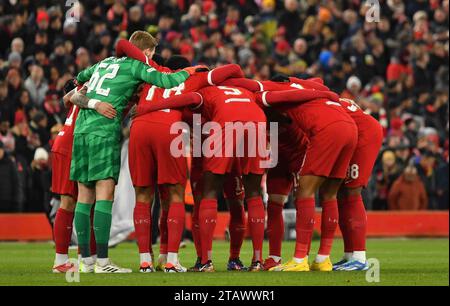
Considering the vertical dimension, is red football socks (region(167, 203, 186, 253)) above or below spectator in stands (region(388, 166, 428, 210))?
above

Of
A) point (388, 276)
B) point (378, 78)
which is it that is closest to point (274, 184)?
point (388, 276)

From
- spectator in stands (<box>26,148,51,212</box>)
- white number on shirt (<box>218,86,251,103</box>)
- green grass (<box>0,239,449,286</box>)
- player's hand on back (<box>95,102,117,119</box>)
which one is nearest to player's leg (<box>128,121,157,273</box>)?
player's hand on back (<box>95,102,117,119</box>)

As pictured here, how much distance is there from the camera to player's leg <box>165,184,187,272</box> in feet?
43.5

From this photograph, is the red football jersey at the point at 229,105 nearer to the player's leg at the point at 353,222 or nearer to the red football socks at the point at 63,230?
the player's leg at the point at 353,222

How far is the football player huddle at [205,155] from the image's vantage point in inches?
526

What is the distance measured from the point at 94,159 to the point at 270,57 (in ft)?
50.0

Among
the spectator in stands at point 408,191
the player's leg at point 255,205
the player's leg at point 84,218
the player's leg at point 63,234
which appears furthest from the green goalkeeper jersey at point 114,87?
the spectator in stands at point 408,191

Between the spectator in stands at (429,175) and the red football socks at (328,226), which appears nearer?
the red football socks at (328,226)

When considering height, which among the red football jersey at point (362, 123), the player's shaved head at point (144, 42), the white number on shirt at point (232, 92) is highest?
the player's shaved head at point (144, 42)

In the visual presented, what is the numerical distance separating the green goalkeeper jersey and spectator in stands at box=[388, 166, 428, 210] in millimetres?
12308

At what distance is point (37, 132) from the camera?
76.9 ft

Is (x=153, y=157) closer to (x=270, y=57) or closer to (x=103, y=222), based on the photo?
(x=103, y=222)

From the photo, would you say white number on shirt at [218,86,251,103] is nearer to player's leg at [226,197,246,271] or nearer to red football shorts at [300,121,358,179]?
red football shorts at [300,121,358,179]

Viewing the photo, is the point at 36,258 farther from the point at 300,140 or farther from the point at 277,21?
the point at 277,21
